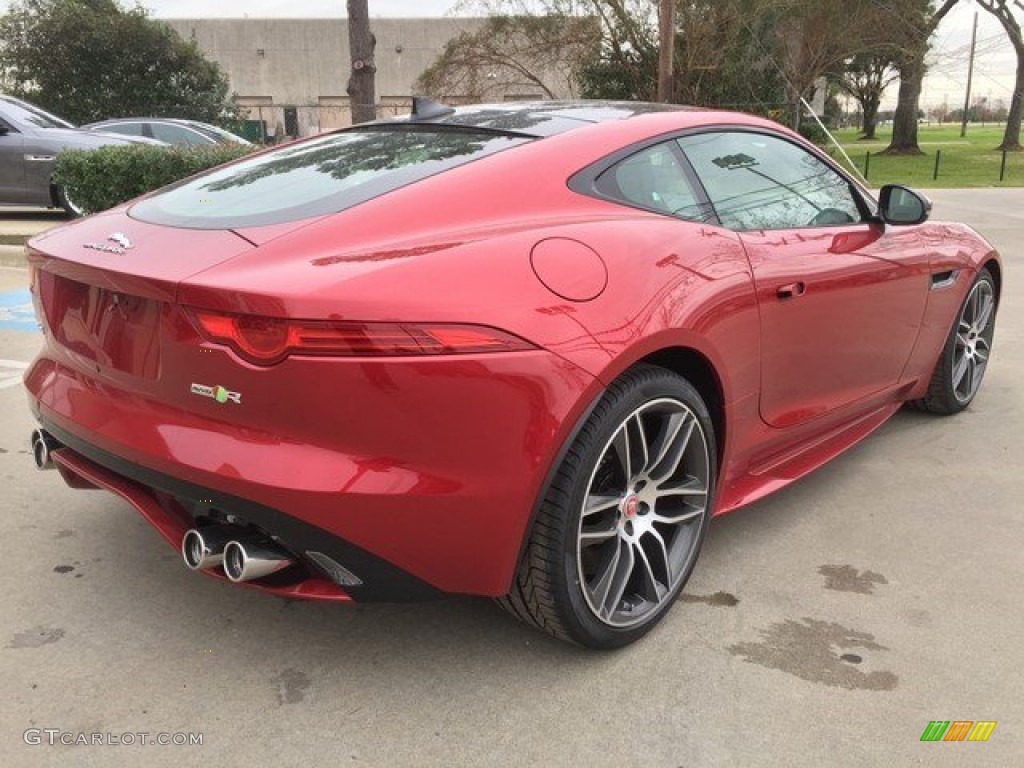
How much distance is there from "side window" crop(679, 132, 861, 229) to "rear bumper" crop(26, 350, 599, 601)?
1.15 metres

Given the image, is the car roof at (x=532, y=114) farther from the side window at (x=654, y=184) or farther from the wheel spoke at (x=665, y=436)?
the wheel spoke at (x=665, y=436)

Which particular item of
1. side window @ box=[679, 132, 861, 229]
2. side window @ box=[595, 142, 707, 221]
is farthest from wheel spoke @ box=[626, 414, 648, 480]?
side window @ box=[679, 132, 861, 229]

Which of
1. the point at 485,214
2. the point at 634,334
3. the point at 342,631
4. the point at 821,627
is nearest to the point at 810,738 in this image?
the point at 821,627

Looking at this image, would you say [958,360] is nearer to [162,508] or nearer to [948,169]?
[162,508]

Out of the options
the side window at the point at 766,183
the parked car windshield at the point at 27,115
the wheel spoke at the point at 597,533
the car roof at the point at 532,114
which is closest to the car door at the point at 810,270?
the side window at the point at 766,183

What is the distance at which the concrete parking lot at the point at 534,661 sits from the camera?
2.21m

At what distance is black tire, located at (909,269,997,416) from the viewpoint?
175 inches

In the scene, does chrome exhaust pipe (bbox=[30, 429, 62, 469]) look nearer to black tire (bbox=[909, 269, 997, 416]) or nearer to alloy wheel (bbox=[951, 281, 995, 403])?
black tire (bbox=[909, 269, 997, 416])

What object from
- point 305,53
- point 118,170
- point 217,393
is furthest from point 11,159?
point 305,53

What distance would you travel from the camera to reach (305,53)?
1902 inches

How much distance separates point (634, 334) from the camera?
2365 millimetres

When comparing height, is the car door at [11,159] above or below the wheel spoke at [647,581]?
above

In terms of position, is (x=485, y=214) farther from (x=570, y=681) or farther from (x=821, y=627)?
(x=821, y=627)

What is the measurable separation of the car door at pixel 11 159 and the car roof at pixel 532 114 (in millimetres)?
9043
